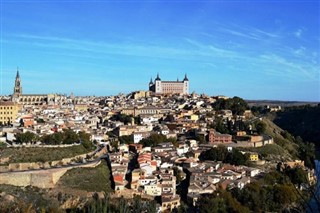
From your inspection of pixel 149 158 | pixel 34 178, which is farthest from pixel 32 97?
pixel 34 178

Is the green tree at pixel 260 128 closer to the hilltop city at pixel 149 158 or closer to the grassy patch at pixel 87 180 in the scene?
the hilltop city at pixel 149 158

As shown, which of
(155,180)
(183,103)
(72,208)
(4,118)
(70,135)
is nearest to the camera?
(72,208)

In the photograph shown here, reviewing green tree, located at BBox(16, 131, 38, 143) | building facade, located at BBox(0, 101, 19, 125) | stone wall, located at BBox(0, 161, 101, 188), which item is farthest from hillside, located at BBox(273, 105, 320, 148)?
stone wall, located at BBox(0, 161, 101, 188)

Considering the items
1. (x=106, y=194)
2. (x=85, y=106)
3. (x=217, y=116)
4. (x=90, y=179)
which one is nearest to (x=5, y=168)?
(x=90, y=179)

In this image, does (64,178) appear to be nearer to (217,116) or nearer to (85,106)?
(217,116)

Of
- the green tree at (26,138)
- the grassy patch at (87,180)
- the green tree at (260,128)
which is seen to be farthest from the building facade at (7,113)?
the green tree at (260,128)

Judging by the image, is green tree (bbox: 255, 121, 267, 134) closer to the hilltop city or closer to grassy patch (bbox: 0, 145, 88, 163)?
the hilltop city
